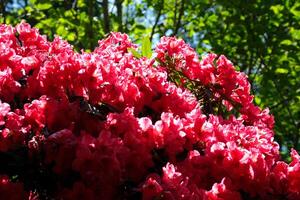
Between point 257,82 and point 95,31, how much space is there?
1.82 meters

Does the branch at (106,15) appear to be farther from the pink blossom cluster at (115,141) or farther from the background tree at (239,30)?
the pink blossom cluster at (115,141)

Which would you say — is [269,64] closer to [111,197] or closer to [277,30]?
[277,30]

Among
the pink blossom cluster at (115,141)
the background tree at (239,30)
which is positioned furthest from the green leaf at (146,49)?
the background tree at (239,30)

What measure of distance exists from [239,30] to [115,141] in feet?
11.6

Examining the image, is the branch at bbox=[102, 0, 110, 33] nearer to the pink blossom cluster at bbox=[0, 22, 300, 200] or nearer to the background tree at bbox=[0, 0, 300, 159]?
the background tree at bbox=[0, 0, 300, 159]

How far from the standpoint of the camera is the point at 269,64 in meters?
4.74

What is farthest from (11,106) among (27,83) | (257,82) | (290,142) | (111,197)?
(290,142)

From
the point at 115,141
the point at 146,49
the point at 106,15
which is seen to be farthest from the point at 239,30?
the point at 115,141

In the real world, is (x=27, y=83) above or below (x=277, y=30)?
above

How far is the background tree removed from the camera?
4.58m

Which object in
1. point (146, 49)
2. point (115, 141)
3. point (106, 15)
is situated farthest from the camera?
point (106, 15)

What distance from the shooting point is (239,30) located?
4.97 m

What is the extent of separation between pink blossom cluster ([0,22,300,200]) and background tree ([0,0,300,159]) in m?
2.40

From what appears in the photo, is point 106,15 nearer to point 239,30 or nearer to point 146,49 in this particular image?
point 239,30
